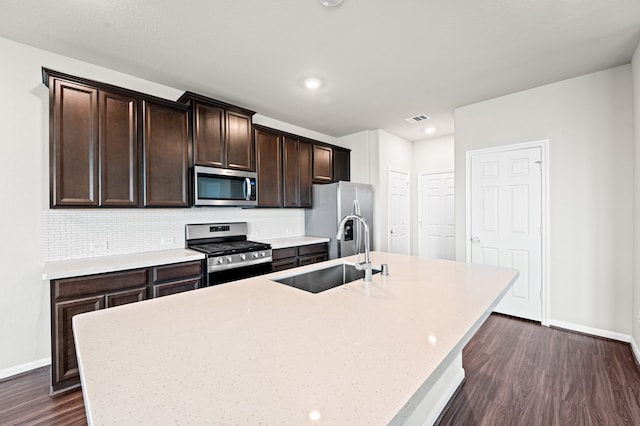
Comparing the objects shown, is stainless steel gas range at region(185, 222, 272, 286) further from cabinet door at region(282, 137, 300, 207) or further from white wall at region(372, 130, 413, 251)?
white wall at region(372, 130, 413, 251)

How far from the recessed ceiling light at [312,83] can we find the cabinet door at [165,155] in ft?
4.28

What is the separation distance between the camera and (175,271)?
2568 mm

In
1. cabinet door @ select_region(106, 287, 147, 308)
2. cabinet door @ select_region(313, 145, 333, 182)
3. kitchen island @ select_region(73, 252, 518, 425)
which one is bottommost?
cabinet door @ select_region(106, 287, 147, 308)

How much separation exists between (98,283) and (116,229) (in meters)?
0.78

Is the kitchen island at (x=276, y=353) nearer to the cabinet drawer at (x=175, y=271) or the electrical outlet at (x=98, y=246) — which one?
the cabinet drawer at (x=175, y=271)

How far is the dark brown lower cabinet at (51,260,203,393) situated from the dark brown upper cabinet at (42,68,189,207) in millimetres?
664

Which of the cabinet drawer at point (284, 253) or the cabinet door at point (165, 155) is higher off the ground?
the cabinet door at point (165, 155)

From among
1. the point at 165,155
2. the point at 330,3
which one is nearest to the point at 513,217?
the point at 330,3

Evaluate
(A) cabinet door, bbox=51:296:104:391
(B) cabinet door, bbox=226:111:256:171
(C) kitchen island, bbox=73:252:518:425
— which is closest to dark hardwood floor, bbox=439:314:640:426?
(C) kitchen island, bbox=73:252:518:425

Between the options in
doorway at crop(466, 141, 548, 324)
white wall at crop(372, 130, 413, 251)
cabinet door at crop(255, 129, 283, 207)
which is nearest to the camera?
doorway at crop(466, 141, 548, 324)

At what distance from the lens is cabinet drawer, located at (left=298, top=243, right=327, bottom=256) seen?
149 inches

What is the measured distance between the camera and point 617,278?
2.80 metres

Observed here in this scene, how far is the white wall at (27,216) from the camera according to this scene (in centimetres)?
231

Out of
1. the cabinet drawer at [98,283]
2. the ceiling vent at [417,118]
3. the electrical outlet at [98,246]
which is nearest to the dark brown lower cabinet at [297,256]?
the cabinet drawer at [98,283]
